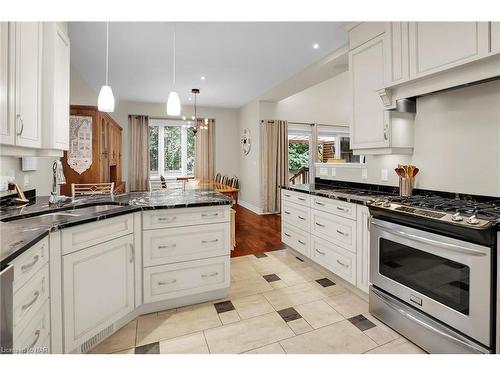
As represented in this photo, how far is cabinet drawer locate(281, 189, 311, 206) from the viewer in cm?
298

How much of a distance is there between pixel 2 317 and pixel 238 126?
6.86 m

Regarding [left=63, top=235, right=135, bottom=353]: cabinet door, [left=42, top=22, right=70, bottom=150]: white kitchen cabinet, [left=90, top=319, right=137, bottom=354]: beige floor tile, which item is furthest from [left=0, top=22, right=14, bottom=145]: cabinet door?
[left=90, top=319, right=137, bottom=354]: beige floor tile

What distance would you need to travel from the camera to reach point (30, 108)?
174 centimetres

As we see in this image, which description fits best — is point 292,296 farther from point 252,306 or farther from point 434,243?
point 434,243

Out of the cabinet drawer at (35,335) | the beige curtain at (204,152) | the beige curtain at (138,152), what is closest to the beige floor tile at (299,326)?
the cabinet drawer at (35,335)

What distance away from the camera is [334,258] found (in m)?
2.56

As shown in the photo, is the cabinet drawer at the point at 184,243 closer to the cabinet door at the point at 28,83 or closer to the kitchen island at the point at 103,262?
the kitchen island at the point at 103,262

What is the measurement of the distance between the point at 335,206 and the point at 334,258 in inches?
20.2

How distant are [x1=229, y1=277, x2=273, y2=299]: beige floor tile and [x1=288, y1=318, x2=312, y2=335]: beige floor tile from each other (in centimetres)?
54

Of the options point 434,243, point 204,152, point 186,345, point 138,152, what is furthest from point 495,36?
point 138,152

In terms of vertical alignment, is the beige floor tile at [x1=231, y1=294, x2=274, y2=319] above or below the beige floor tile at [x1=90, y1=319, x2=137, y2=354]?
above

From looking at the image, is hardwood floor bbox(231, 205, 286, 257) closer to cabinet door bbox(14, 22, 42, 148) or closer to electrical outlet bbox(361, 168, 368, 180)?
electrical outlet bbox(361, 168, 368, 180)
